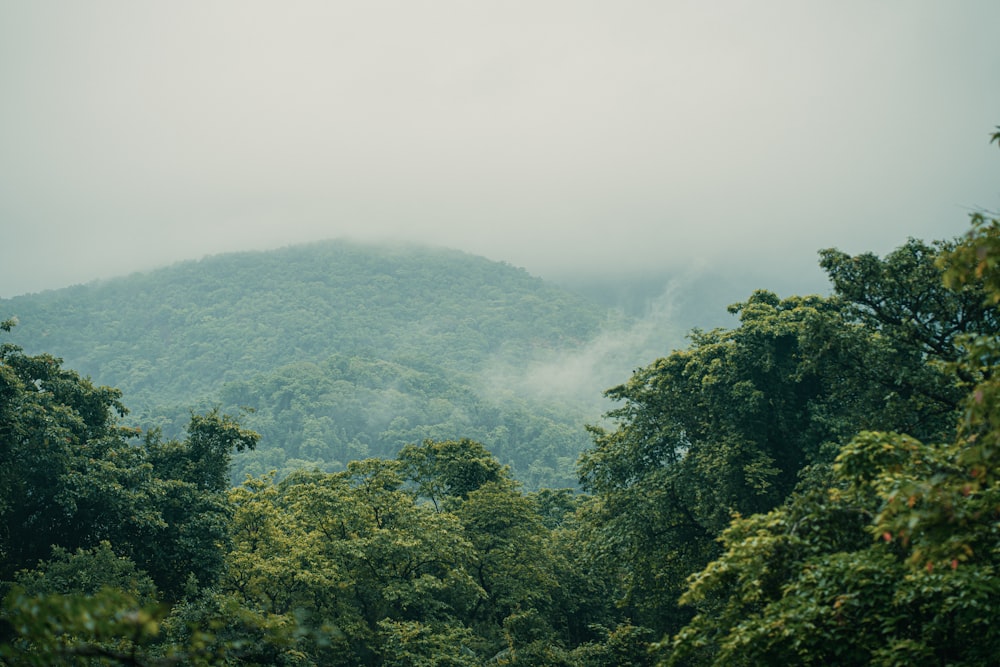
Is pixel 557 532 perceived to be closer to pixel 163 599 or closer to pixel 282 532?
pixel 282 532

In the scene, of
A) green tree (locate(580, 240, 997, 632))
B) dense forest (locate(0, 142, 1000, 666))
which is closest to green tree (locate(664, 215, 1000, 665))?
dense forest (locate(0, 142, 1000, 666))

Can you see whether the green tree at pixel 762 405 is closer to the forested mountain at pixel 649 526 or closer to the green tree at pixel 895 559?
the forested mountain at pixel 649 526

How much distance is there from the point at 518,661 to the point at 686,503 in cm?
705

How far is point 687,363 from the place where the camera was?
2431cm

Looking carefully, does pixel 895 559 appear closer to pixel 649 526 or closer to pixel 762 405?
pixel 762 405

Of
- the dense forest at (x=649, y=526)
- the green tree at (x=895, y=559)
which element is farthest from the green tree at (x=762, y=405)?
the green tree at (x=895, y=559)

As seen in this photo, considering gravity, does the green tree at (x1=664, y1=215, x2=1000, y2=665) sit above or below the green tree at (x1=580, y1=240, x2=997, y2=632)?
below

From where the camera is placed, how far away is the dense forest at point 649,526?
8.01 meters

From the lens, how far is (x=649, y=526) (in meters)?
22.0

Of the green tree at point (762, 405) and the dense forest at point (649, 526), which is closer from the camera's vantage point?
the dense forest at point (649, 526)

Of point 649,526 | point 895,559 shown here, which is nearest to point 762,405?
point 649,526

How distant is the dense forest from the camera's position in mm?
8008

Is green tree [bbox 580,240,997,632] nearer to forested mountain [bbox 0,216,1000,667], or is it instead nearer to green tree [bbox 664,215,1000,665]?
forested mountain [bbox 0,216,1000,667]

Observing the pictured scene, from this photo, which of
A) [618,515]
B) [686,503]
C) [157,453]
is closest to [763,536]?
[686,503]
